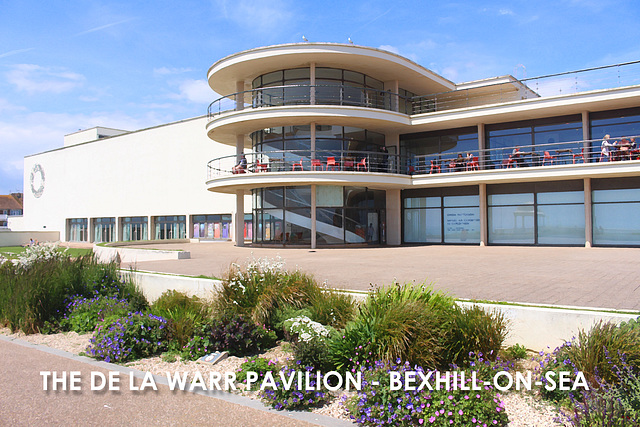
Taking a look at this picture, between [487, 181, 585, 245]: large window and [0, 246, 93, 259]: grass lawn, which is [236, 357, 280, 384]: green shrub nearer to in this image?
[0, 246, 93, 259]: grass lawn

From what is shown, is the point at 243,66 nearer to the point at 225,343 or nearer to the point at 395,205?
the point at 395,205

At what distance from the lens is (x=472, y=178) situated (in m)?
25.7

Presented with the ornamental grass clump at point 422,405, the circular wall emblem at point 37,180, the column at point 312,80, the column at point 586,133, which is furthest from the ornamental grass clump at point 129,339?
the circular wall emblem at point 37,180

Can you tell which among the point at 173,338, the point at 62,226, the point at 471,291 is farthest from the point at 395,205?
the point at 62,226

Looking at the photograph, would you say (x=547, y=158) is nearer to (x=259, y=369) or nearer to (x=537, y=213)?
(x=537, y=213)

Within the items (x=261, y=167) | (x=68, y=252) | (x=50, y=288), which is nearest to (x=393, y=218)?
(x=261, y=167)

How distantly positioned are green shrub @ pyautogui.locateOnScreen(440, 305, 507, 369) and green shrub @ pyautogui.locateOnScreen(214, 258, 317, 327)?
281 centimetres

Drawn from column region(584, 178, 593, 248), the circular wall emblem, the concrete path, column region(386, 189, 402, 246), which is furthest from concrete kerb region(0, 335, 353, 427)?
the circular wall emblem

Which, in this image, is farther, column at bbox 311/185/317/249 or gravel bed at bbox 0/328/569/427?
column at bbox 311/185/317/249

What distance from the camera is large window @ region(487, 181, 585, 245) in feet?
81.4

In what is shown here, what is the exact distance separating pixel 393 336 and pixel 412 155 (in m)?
24.8

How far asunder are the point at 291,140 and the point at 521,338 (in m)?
21.0

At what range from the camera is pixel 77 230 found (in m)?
53.7

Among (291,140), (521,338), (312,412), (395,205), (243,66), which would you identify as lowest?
(312,412)
